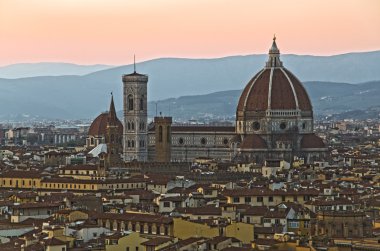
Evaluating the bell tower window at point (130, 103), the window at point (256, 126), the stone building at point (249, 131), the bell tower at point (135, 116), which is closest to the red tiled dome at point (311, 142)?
the stone building at point (249, 131)

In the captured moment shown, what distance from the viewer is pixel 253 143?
11512 cm

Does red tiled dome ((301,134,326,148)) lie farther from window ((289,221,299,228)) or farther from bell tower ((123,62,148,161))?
window ((289,221,299,228))

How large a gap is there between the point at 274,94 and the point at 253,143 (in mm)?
6590

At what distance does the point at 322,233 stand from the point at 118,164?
54.8 metres

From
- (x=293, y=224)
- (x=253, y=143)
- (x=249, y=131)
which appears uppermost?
(x=249, y=131)

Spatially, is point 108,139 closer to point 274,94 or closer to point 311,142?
point 274,94

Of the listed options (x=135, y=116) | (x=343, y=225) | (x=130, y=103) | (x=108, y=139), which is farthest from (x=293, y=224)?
(x=130, y=103)

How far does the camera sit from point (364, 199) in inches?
2424

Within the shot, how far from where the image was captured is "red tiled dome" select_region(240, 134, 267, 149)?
115 metres

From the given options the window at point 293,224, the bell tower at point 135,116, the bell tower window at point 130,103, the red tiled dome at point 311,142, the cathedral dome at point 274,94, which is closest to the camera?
the window at point 293,224

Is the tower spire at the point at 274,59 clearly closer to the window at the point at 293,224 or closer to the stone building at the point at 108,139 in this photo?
the stone building at the point at 108,139

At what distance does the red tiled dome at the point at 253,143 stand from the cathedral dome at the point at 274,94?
4209 millimetres

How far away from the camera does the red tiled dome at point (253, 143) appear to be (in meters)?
115

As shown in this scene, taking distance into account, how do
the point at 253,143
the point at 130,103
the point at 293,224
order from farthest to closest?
1. the point at 130,103
2. the point at 253,143
3. the point at 293,224
